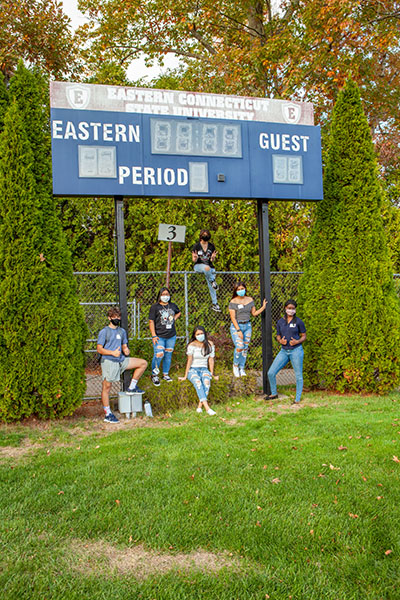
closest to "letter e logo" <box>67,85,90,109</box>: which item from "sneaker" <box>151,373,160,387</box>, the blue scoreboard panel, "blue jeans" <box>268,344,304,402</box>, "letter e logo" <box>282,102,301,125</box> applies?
the blue scoreboard panel

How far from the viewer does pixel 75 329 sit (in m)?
7.18

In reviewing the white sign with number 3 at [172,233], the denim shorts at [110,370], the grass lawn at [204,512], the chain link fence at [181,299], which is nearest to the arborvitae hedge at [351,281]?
the chain link fence at [181,299]

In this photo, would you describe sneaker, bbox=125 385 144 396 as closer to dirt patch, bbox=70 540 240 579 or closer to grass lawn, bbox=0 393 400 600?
grass lawn, bbox=0 393 400 600

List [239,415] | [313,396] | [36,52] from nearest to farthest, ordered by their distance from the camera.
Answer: [239,415] < [313,396] < [36,52]

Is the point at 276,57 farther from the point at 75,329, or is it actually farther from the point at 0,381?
the point at 0,381

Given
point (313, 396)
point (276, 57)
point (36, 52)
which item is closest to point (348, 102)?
point (313, 396)

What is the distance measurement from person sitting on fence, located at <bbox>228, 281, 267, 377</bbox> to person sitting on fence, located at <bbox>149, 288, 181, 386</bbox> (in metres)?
1.19

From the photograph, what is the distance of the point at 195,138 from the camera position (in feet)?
25.7

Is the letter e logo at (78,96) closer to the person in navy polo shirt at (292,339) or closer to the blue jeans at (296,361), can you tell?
the person in navy polo shirt at (292,339)

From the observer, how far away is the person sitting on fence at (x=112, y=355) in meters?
7.12

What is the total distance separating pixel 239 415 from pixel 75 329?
9.11 ft

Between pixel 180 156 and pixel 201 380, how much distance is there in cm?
362

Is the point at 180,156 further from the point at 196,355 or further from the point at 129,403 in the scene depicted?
the point at 129,403

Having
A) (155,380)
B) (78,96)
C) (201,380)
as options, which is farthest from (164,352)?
(78,96)
